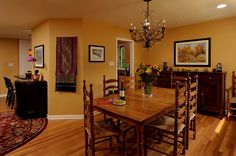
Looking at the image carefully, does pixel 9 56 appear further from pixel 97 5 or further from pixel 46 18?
pixel 97 5

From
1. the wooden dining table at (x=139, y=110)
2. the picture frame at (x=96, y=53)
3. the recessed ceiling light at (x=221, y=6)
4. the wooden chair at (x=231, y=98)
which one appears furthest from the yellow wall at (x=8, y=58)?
the wooden chair at (x=231, y=98)

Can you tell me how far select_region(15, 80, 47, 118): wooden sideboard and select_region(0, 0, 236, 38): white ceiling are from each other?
1550 mm

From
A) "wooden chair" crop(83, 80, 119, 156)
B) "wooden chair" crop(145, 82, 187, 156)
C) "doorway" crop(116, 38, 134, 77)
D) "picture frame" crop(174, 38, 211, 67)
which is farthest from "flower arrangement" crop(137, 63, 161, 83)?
"doorway" crop(116, 38, 134, 77)

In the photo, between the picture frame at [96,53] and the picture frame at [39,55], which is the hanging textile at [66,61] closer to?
the picture frame at [96,53]

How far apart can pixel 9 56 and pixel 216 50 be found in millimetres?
7624

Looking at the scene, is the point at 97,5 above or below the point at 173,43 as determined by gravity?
above

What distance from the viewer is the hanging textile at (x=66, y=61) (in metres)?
3.92

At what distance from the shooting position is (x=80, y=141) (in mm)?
2881

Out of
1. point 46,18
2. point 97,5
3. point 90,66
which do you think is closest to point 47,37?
point 46,18

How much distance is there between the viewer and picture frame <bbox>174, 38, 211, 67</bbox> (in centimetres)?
441

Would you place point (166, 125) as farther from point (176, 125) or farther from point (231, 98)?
point (231, 98)

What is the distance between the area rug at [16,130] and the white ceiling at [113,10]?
2.38m

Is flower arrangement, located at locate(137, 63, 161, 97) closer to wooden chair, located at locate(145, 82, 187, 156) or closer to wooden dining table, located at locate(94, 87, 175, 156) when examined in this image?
wooden dining table, located at locate(94, 87, 175, 156)

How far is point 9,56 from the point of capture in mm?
7086
